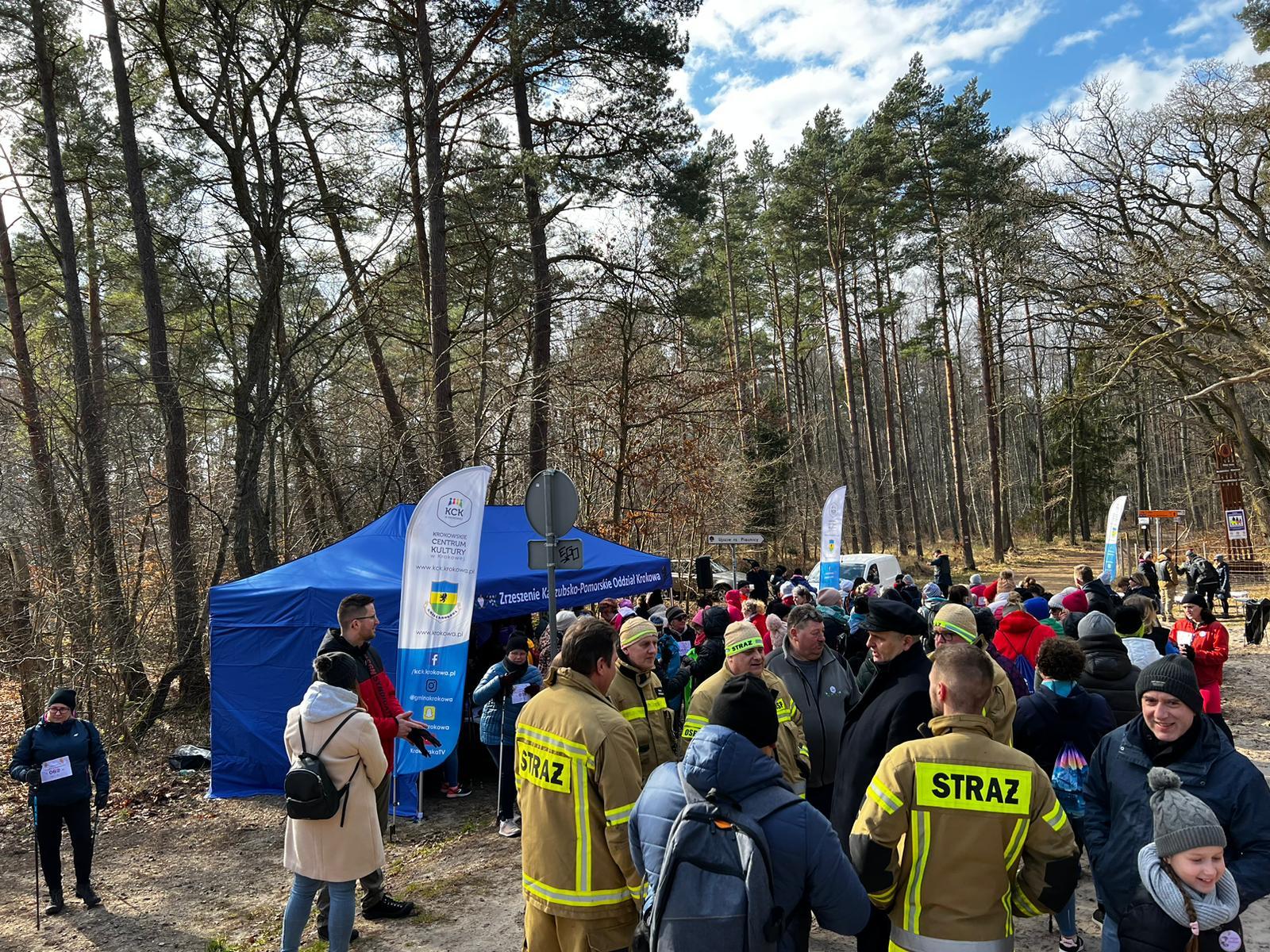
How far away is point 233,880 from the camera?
6387 mm

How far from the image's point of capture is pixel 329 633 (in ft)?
17.1

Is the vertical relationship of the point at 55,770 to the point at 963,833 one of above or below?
below

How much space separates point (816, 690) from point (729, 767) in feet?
8.82

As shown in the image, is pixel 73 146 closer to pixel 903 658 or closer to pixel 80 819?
pixel 80 819

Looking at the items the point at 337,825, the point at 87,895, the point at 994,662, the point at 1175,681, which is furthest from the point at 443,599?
the point at 1175,681

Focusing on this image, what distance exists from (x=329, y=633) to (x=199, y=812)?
427 centimetres

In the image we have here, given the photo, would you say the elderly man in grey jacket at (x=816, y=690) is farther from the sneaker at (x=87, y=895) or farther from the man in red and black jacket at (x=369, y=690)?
the sneaker at (x=87, y=895)

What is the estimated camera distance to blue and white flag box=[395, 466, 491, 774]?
6902mm

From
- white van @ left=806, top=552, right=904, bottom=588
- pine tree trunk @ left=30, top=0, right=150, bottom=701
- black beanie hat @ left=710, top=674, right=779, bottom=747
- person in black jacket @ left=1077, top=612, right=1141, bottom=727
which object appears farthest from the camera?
white van @ left=806, top=552, right=904, bottom=588

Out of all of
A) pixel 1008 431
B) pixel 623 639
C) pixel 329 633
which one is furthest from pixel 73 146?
pixel 1008 431

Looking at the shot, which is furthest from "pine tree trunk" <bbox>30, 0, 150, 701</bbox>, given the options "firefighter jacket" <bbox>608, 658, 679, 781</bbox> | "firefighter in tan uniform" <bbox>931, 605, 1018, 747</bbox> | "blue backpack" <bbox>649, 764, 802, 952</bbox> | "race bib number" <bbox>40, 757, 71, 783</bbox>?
"blue backpack" <bbox>649, 764, 802, 952</bbox>

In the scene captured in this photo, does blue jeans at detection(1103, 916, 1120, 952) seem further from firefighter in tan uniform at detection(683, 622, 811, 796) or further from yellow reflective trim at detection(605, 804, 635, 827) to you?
yellow reflective trim at detection(605, 804, 635, 827)

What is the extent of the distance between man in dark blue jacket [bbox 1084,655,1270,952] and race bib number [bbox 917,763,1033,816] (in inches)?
25.0

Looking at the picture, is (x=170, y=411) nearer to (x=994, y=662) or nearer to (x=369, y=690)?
(x=369, y=690)
